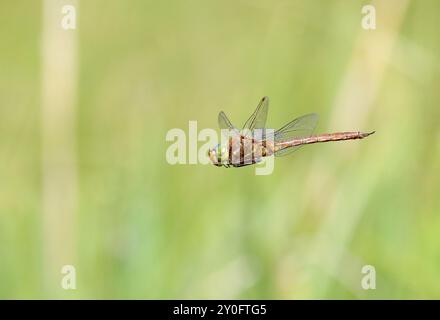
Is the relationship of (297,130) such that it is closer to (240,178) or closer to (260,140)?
(260,140)

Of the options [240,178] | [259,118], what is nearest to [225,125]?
[259,118]

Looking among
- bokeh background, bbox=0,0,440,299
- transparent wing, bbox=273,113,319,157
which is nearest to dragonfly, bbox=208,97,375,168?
transparent wing, bbox=273,113,319,157

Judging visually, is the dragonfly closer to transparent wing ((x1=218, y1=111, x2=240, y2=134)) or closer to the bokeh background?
transparent wing ((x1=218, y1=111, x2=240, y2=134))

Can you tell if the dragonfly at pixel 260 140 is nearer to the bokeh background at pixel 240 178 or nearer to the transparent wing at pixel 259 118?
the transparent wing at pixel 259 118

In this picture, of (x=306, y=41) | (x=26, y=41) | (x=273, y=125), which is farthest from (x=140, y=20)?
(x=273, y=125)

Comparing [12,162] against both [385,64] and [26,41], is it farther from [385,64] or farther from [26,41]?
[385,64]

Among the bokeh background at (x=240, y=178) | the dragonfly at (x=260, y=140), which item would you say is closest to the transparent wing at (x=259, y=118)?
the dragonfly at (x=260, y=140)

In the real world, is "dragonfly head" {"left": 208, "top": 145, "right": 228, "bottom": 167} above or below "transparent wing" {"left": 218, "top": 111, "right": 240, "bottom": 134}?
below

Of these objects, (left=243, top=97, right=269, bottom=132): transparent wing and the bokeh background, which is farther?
the bokeh background
